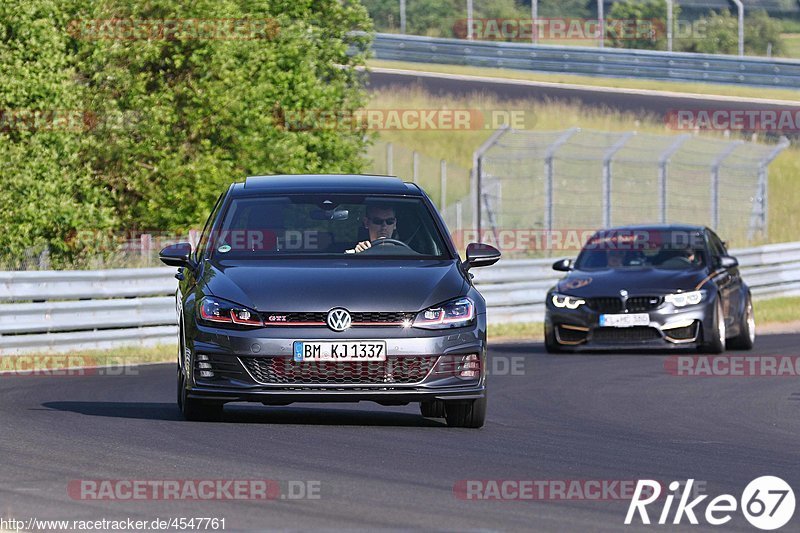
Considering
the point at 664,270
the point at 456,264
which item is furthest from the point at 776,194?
the point at 456,264

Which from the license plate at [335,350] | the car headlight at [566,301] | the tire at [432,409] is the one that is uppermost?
the license plate at [335,350]

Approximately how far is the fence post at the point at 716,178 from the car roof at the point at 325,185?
2008 cm

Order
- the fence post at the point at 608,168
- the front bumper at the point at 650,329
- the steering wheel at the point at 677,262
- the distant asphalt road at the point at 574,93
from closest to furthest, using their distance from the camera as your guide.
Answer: the front bumper at the point at 650,329 → the steering wheel at the point at 677,262 → the fence post at the point at 608,168 → the distant asphalt road at the point at 574,93

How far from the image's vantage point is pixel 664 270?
19.4 metres

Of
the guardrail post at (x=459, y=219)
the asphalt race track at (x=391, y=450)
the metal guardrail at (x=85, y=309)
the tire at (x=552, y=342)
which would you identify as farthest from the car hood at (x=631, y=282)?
the guardrail post at (x=459, y=219)

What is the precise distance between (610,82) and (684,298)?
1259 inches

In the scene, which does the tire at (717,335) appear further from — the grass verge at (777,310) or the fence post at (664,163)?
the fence post at (664,163)

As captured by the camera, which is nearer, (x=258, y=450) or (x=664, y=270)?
(x=258, y=450)

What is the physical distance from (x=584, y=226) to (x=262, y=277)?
2528 cm

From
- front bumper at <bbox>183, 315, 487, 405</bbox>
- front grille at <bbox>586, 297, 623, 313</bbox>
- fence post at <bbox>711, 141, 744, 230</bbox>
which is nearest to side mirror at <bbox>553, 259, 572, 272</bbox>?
front grille at <bbox>586, 297, 623, 313</bbox>

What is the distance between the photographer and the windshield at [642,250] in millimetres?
19797

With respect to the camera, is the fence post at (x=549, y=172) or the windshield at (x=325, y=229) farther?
the fence post at (x=549, y=172)

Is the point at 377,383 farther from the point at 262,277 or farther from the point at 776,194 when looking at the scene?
the point at 776,194

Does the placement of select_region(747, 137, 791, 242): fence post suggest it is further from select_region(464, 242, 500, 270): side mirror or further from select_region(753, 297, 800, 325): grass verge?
select_region(464, 242, 500, 270): side mirror
